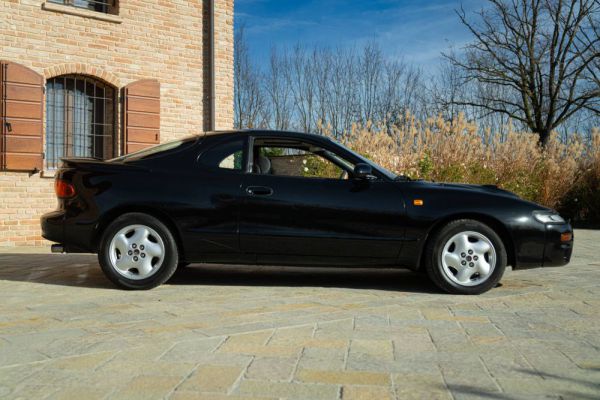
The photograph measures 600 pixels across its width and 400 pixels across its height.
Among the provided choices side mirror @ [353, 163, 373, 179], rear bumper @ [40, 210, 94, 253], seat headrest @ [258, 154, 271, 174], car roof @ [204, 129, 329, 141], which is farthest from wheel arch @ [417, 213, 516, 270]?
rear bumper @ [40, 210, 94, 253]

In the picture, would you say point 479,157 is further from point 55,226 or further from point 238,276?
point 55,226

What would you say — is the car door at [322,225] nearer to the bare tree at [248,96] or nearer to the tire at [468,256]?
the tire at [468,256]

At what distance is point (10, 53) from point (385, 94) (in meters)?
22.7

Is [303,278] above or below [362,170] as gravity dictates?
below

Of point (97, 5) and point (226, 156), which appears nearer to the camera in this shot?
point (226, 156)

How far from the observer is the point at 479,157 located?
45.6 feet

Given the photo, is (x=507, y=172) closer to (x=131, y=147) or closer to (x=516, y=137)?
(x=516, y=137)

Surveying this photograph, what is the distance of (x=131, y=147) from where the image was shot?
11.8m

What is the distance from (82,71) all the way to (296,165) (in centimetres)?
441

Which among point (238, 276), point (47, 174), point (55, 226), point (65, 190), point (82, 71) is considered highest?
point (82, 71)

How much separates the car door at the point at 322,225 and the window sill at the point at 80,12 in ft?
23.4

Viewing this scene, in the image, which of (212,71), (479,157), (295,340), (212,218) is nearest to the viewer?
(295,340)

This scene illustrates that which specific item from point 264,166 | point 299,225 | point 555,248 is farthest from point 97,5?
point 555,248

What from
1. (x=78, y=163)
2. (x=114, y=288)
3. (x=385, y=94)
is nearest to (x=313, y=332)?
(x=114, y=288)
